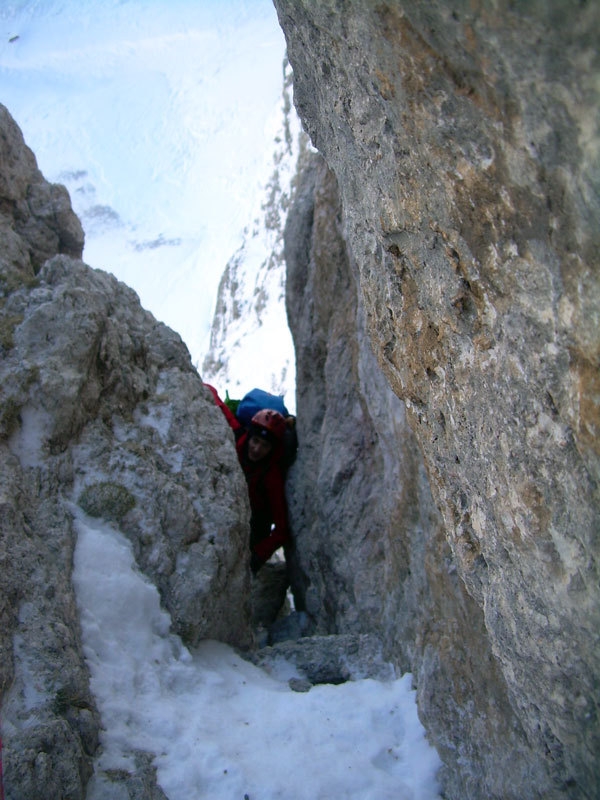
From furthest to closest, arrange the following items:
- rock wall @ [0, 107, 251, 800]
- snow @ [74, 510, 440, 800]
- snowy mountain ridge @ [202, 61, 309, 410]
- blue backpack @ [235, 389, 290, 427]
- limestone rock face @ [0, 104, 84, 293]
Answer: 1. snowy mountain ridge @ [202, 61, 309, 410]
2. blue backpack @ [235, 389, 290, 427]
3. limestone rock face @ [0, 104, 84, 293]
4. snow @ [74, 510, 440, 800]
5. rock wall @ [0, 107, 251, 800]

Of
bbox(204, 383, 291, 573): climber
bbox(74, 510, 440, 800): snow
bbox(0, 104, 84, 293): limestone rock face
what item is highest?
bbox(0, 104, 84, 293): limestone rock face

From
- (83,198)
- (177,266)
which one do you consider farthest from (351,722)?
(83,198)

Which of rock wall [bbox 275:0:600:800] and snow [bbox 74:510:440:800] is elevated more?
rock wall [bbox 275:0:600:800]

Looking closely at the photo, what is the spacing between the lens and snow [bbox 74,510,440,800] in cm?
376

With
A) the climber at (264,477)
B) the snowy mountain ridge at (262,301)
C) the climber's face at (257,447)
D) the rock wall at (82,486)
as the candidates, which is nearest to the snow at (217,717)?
the rock wall at (82,486)

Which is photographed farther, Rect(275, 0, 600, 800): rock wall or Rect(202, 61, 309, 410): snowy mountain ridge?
Rect(202, 61, 309, 410): snowy mountain ridge

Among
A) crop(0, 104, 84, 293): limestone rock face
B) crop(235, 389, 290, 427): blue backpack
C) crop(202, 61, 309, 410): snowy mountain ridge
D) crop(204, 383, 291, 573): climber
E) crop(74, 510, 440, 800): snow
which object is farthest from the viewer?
crop(202, 61, 309, 410): snowy mountain ridge

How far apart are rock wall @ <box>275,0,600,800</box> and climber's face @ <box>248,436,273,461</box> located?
4.37 m

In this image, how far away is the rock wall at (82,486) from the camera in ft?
11.6

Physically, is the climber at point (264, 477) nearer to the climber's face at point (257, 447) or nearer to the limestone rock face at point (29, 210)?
the climber's face at point (257, 447)

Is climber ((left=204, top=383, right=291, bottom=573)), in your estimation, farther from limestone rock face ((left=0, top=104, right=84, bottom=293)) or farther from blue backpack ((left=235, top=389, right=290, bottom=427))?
limestone rock face ((left=0, top=104, right=84, bottom=293))

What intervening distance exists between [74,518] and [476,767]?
2825 millimetres

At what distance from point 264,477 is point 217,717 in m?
3.83

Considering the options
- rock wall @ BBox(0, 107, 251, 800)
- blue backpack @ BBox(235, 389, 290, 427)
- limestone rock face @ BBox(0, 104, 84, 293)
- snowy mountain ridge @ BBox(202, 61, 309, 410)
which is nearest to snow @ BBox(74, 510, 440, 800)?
rock wall @ BBox(0, 107, 251, 800)
